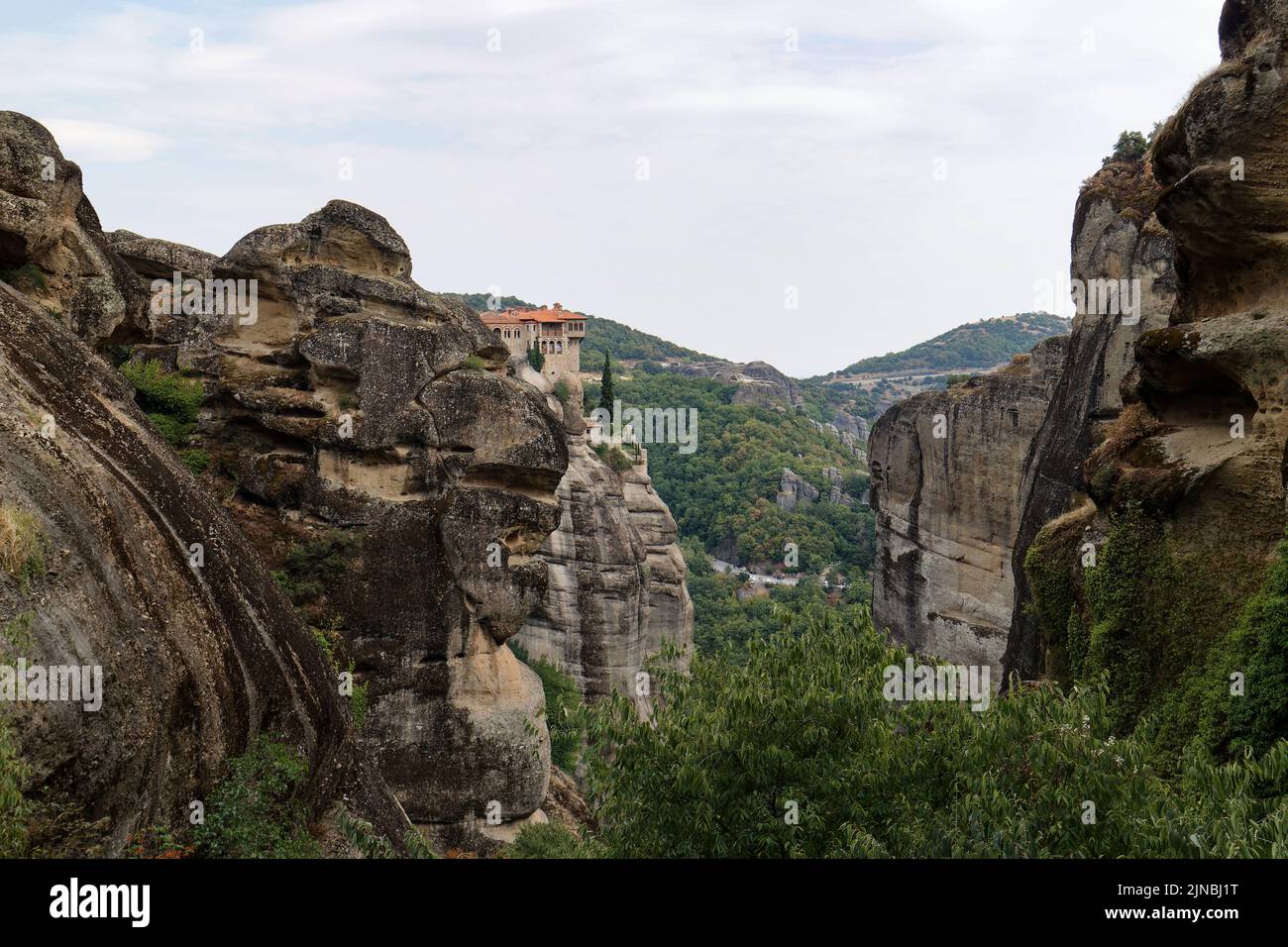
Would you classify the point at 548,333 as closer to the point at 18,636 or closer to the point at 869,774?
the point at 869,774

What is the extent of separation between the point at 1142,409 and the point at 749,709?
9691 millimetres

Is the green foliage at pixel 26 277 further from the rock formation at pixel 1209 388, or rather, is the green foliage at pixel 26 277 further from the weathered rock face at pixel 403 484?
the rock formation at pixel 1209 388

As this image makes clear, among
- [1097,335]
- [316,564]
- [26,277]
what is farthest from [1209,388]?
[26,277]

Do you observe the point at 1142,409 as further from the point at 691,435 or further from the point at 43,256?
the point at 691,435

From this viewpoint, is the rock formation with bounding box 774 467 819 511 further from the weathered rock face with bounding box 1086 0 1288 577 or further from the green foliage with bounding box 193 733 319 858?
the green foliage with bounding box 193 733 319 858

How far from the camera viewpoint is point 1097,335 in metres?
26.2

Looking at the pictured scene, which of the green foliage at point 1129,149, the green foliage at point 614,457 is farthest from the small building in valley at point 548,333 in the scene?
the green foliage at point 1129,149

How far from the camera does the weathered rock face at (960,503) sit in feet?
125

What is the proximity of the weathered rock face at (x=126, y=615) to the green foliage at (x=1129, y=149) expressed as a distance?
2402 centimetres

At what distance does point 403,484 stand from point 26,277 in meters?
8.45

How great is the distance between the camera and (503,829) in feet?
73.4

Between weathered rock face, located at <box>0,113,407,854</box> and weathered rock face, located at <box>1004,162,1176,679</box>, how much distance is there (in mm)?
15278

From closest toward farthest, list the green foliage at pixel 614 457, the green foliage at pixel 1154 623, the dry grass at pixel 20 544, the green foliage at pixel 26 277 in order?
the dry grass at pixel 20 544
the green foliage at pixel 1154 623
the green foliage at pixel 26 277
the green foliage at pixel 614 457

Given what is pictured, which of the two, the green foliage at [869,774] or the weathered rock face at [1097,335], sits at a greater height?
the weathered rock face at [1097,335]
